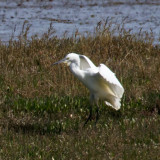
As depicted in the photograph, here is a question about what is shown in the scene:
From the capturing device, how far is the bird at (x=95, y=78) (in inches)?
258

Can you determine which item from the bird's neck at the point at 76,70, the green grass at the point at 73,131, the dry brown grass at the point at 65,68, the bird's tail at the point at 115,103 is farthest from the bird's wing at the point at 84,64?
the dry brown grass at the point at 65,68

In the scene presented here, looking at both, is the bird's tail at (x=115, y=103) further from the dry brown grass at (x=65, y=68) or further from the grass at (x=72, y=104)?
the dry brown grass at (x=65, y=68)

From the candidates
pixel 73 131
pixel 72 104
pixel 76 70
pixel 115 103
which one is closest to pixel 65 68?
pixel 72 104

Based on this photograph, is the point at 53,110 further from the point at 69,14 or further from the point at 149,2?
the point at 149,2

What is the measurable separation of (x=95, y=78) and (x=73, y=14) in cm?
1428

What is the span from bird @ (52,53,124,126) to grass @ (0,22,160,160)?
377mm

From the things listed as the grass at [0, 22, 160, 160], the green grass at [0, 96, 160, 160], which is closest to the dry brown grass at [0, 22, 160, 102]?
the grass at [0, 22, 160, 160]

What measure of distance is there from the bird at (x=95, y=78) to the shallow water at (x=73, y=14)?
8.26 metres

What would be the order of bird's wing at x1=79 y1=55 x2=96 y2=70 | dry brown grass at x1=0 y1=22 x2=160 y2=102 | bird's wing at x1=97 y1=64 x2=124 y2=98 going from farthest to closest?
dry brown grass at x1=0 y1=22 x2=160 y2=102, bird's wing at x1=79 y1=55 x2=96 y2=70, bird's wing at x1=97 y1=64 x2=124 y2=98

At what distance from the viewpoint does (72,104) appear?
7758mm

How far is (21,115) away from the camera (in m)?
7.38

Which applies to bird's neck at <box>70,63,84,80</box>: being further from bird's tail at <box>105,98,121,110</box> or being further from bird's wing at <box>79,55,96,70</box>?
bird's tail at <box>105,98,121,110</box>

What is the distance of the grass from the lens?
586 cm

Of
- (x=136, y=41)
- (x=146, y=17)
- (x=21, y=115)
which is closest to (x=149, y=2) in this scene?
(x=146, y=17)
